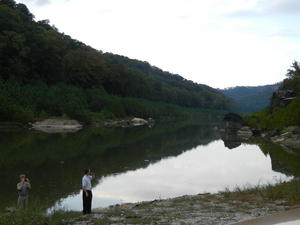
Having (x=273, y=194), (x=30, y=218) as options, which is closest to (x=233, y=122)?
(x=273, y=194)

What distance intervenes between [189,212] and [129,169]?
1830 centimetres

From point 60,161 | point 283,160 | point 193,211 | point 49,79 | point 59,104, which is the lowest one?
point 193,211

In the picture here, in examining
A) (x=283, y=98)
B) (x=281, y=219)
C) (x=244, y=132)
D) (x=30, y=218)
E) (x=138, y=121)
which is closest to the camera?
(x=30, y=218)

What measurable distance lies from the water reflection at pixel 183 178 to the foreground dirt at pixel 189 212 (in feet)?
13.3

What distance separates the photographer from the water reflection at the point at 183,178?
25.3 metres

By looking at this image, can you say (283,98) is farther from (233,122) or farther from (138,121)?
(138,121)

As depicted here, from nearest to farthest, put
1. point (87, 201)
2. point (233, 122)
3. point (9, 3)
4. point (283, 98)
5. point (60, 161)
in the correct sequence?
point (87, 201)
point (60, 161)
point (283, 98)
point (233, 122)
point (9, 3)

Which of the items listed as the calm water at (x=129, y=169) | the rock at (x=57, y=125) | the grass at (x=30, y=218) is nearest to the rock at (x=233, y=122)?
the rock at (x=57, y=125)

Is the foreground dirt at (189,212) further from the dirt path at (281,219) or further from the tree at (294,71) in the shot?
the tree at (294,71)

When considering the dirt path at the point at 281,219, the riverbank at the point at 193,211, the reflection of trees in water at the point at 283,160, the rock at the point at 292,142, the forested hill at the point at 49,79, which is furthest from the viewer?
the forested hill at the point at 49,79

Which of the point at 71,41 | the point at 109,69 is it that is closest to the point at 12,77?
the point at 109,69

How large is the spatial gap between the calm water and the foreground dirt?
3.98 meters

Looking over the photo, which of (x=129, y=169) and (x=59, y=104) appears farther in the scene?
(x=59, y=104)

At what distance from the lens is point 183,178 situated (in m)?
32.2
